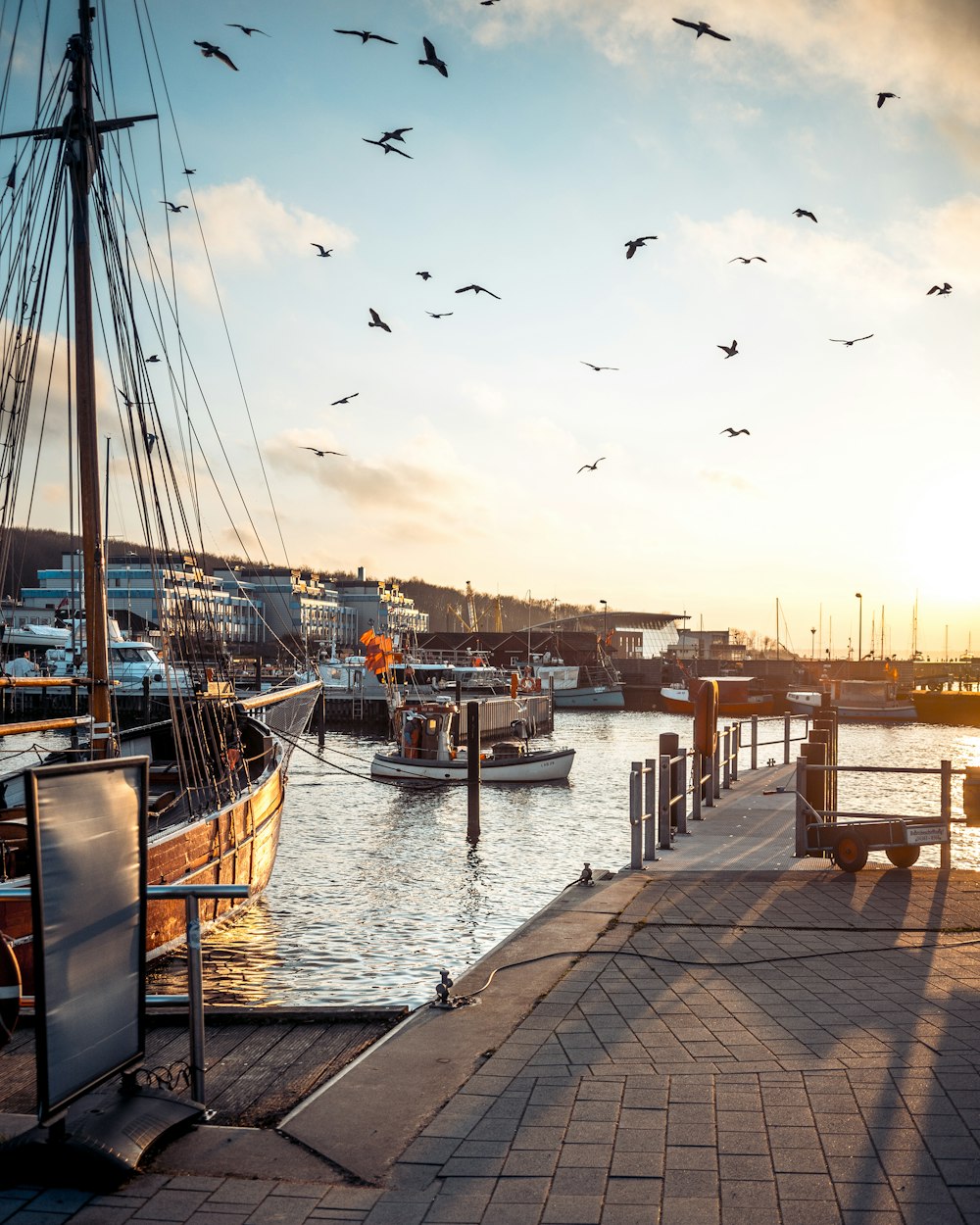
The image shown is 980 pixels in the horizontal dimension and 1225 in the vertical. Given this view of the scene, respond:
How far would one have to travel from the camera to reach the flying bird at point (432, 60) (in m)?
13.9

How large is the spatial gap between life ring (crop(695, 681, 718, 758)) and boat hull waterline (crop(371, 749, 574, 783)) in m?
17.9

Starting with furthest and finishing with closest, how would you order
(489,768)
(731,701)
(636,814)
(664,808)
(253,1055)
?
(731,701)
(489,768)
(664,808)
(636,814)
(253,1055)

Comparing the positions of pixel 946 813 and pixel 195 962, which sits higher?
pixel 195 962

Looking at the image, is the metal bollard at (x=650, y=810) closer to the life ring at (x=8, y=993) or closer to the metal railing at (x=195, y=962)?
the metal railing at (x=195, y=962)

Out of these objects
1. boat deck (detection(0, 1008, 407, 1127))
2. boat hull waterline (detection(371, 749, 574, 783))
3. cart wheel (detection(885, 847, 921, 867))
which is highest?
cart wheel (detection(885, 847, 921, 867))

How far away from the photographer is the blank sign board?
174 inches

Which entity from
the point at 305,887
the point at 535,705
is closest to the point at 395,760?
the point at 305,887

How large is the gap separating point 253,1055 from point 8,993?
1960 millimetres

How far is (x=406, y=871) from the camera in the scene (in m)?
24.7

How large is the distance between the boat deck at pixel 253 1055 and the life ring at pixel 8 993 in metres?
0.72

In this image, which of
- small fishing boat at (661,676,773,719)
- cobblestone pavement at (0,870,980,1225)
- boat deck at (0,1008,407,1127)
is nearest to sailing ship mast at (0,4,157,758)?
boat deck at (0,1008,407,1127)

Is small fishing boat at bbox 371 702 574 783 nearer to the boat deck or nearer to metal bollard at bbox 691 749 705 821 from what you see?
metal bollard at bbox 691 749 705 821

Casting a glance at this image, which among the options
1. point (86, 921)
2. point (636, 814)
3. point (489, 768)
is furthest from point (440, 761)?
point (86, 921)

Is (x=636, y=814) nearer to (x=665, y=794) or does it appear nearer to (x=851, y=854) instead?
(x=665, y=794)
